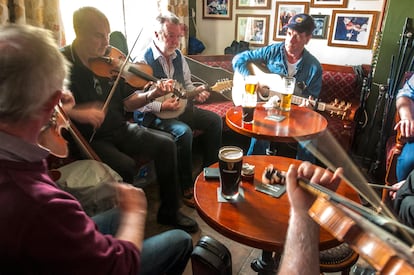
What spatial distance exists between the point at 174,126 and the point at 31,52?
1.54 metres

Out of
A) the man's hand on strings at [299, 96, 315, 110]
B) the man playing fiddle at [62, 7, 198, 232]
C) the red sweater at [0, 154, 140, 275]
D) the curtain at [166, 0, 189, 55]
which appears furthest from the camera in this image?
the curtain at [166, 0, 189, 55]

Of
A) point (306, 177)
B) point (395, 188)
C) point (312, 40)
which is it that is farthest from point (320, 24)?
point (306, 177)

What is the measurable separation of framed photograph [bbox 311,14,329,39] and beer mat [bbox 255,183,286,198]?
238 centimetres

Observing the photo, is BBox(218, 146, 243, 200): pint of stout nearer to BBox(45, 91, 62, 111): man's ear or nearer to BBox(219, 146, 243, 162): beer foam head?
BBox(219, 146, 243, 162): beer foam head

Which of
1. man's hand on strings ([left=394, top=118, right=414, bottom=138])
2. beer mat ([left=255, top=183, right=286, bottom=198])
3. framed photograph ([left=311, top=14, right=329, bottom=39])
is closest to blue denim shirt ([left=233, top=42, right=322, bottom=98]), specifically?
man's hand on strings ([left=394, top=118, right=414, bottom=138])

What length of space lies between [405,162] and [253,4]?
2380mm

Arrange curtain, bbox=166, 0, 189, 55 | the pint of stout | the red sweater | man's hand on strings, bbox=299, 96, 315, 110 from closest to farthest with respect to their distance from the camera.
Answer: the red sweater, the pint of stout, man's hand on strings, bbox=299, 96, 315, 110, curtain, bbox=166, 0, 189, 55

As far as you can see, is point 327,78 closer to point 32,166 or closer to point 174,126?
point 174,126

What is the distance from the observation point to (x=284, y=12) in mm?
3271

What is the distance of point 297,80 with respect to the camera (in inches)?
97.3

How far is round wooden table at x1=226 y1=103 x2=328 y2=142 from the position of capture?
1.74 m

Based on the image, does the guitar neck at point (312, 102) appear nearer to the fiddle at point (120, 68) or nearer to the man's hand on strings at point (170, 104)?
the man's hand on strings at point (170, 104)

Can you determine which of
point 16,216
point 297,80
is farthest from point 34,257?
point 297,80

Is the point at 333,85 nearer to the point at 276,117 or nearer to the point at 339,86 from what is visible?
the point at 339,86
